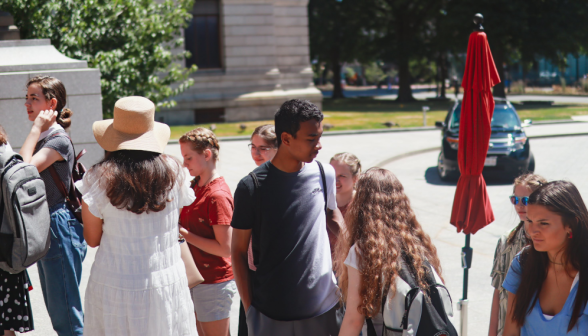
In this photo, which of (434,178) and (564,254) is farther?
(434,178)

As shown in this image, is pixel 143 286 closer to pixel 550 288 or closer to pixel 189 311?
pixel 189 311

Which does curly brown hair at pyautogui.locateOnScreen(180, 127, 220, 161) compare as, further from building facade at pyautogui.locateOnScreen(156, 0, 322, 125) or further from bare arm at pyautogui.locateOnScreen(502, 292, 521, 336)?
building facade at pyautogui.locateOnScreen(156, 0, 322, 125)

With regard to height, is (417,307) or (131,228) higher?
(131,228)

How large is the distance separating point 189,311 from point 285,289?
0.62 meters

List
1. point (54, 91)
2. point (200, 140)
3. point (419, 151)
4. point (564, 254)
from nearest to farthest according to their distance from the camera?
point (564, 254) < point (200, 140) < point (54, 91) < point (419, 151)

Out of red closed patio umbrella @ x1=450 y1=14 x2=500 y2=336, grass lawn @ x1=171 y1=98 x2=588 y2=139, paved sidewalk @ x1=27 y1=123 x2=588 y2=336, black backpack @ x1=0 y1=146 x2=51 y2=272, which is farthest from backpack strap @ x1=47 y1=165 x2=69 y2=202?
grass lawn @ x1=171 y1=98 x2=588 y2=139

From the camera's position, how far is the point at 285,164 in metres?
3.31

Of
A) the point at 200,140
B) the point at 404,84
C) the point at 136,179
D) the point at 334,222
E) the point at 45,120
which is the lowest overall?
the point at 334,222

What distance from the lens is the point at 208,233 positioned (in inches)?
159

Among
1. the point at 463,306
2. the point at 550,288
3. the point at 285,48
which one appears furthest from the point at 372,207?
the point at 285,48

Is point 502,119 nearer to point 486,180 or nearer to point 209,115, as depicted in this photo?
point 486,180

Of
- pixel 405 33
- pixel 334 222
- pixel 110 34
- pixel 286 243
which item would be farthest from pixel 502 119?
A: pixel 405 33

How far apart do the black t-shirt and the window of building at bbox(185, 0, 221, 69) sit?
26.1 metres

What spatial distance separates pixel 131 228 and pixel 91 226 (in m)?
0.22
